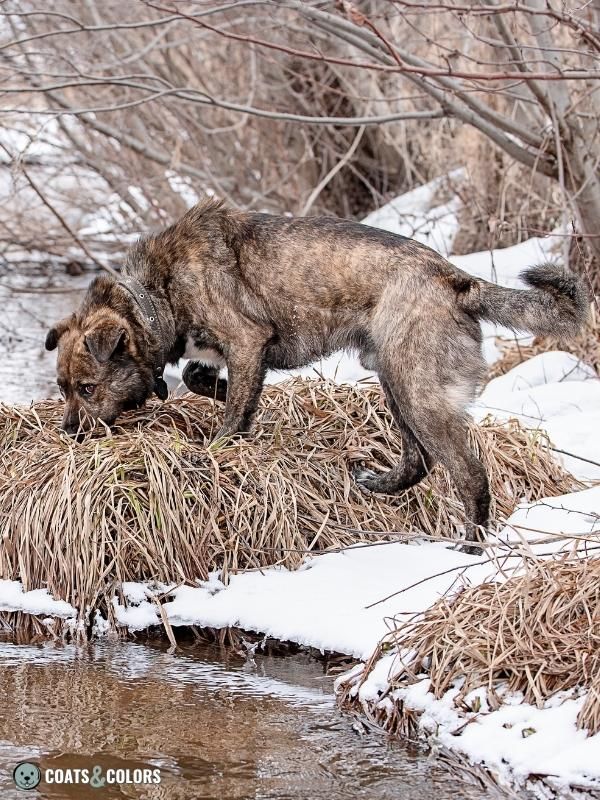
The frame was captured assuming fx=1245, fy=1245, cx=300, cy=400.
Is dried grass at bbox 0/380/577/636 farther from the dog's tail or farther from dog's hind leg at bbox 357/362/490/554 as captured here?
the dog's tail

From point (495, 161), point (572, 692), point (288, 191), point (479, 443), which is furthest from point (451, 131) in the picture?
point (572, 692)

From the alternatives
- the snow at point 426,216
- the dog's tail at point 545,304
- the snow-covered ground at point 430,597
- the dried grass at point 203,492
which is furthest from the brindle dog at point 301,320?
the snow at point 426,216

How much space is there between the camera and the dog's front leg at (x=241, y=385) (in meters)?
6.33

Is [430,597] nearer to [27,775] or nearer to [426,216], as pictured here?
[27,775]

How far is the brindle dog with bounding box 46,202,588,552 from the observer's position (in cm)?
592

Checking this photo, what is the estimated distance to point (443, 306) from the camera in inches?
235

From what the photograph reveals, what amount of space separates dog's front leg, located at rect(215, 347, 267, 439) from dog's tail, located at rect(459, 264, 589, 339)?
1.20 m

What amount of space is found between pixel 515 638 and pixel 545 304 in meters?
2.12

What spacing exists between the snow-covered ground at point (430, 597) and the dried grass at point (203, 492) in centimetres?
13

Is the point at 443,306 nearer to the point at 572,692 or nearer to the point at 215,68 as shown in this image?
the point at 572,692

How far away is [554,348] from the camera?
31.4 feet

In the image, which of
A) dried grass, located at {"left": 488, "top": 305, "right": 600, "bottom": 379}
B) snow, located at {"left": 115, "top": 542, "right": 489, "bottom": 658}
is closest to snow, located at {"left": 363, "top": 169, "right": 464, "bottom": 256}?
dried grass, located at {"left": 488, "top": 305, "right": 600, "bottom": 379}

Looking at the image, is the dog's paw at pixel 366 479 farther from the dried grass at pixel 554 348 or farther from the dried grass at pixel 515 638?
the dried grass at pixel 554 348

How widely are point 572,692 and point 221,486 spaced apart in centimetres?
240
